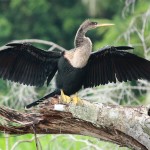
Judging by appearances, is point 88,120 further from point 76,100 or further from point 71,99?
point 71,99

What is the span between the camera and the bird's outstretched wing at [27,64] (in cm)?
604

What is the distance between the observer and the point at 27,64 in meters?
6.19

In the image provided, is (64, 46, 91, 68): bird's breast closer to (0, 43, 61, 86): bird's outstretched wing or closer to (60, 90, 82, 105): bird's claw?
(0, 43, 61, 86): bird's outstretched wing

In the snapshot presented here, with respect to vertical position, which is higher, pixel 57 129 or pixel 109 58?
pixel 109 58

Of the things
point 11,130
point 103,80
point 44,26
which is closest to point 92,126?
point 11,130

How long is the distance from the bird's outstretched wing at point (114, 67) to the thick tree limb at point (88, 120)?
823 millimetres

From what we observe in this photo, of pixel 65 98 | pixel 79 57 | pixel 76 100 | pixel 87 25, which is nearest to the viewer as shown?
pixel 76 100

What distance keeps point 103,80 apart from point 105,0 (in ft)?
56.7

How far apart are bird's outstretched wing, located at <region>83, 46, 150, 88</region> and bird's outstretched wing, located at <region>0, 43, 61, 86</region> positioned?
1.07 ft

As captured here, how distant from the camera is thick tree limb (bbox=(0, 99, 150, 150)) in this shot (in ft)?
16.9

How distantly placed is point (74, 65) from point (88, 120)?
85cm

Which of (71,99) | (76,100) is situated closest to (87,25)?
(71,99)

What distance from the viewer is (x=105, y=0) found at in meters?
23.3

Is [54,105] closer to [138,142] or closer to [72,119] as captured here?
[72,119]
